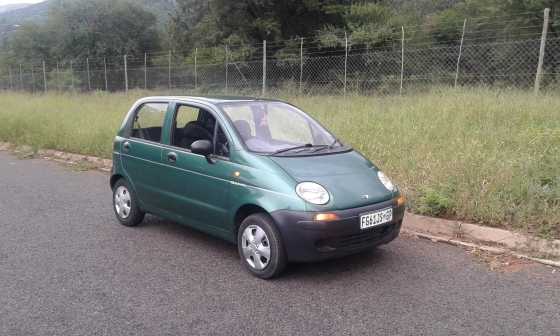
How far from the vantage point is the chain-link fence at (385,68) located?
12.2 metres

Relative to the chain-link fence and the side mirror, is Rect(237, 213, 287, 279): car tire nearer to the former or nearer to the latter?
the side mirror

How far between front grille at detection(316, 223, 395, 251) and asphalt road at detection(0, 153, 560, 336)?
1.05ft

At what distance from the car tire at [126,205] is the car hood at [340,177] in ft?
7.26

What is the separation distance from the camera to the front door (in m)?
4.68

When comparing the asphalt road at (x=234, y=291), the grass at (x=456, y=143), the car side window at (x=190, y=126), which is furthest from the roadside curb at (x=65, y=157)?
the car side window at (x=190, y=126)

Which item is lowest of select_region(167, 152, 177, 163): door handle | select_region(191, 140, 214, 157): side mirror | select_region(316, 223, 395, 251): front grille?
select_region(316, 223, 395, 251): front grille

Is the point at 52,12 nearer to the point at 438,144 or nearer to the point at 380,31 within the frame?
the point at 380,31

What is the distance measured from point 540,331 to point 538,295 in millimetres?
643

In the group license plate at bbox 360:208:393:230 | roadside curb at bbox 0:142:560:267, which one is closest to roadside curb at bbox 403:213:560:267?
roadside curb at bbox 0:142:560:267

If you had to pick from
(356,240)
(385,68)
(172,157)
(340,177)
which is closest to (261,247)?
(356,240)

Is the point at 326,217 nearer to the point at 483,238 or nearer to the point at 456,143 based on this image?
the point at 483,238

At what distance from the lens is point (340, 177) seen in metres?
4.40

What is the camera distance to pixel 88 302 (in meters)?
3.87

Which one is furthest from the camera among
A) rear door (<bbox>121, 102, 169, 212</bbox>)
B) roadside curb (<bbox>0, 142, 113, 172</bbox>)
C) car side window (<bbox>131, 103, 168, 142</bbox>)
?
roadside curb (<bbox>0, 142, 113, 172</bbox>)
